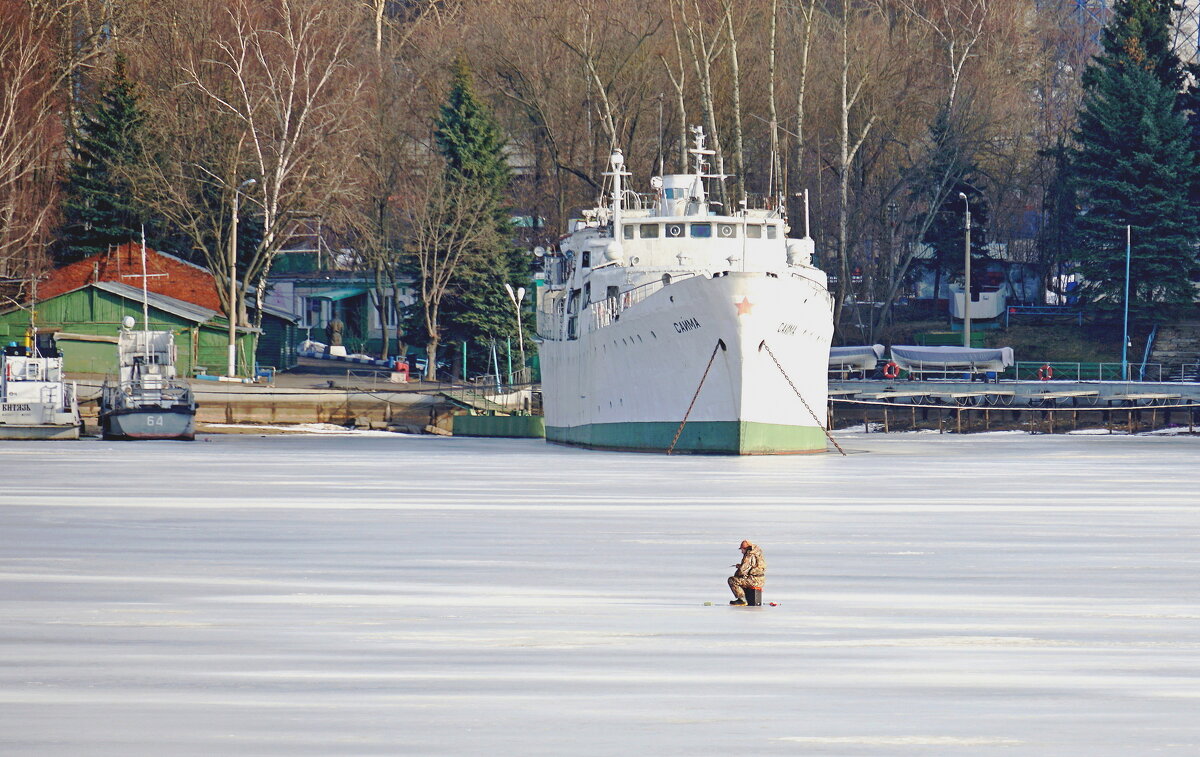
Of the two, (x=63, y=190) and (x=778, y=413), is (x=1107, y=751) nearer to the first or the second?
(x=778, y=413)

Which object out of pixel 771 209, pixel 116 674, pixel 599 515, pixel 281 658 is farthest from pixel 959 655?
pixel 771 209

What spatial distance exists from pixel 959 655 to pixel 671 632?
2543 millimetres

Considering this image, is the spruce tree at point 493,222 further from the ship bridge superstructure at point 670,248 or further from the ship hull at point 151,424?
the ship bridge superstructure at point 670,248

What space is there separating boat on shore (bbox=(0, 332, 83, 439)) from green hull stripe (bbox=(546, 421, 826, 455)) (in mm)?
21259

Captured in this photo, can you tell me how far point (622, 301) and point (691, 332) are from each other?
5.16 meters

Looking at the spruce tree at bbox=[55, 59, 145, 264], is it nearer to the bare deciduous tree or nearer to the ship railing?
the bare deciduous tree

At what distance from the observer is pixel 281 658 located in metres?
13.6

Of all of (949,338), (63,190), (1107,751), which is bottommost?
(1107,751)

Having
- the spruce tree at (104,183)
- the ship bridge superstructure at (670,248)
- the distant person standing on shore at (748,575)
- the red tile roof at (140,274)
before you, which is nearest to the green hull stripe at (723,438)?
the ship bridge superstructure at (670,248)

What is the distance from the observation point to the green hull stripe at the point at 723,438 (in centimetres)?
4566

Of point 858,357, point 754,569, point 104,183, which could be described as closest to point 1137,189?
point 858,357

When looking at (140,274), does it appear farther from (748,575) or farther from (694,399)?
(748,575)

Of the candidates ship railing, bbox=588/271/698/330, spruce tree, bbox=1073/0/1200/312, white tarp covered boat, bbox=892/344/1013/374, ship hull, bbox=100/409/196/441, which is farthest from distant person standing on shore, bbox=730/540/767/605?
spruce tree, bbox=1073/0/1200/312

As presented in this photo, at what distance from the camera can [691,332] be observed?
45562 mm
